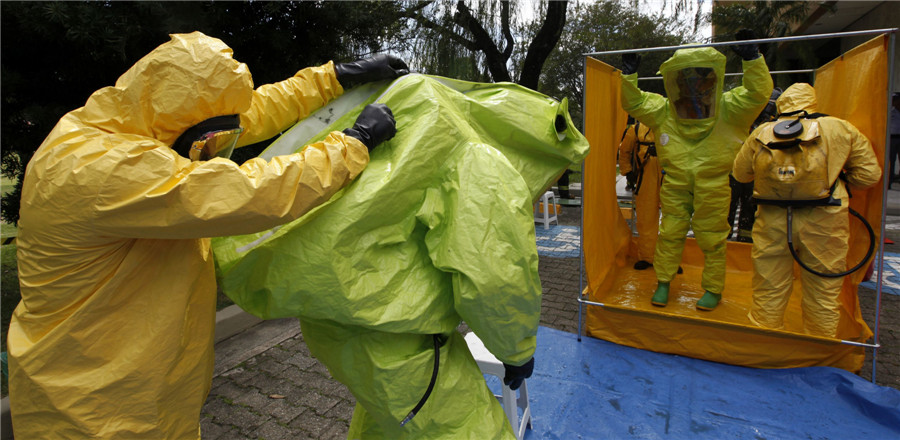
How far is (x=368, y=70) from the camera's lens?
5.40ft

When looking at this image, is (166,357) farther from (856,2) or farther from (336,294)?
(856,2)

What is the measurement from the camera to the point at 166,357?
1222 millimetres

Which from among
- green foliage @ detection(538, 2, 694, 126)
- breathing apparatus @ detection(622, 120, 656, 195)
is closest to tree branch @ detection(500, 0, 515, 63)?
breathing apparatus @ detection(622, 120, 656, 195)

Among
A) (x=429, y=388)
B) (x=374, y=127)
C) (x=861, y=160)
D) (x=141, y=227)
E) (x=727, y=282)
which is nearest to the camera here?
(x=141, y=227)

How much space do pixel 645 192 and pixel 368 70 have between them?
387 cm

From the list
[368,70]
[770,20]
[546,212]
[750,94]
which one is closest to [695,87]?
[750,94]

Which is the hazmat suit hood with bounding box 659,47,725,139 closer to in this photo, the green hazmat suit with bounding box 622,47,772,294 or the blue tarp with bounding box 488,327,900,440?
the green hazmat suit with bounding box 622,47,772,294

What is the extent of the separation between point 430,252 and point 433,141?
1.03 feet

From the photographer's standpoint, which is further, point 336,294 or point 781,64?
point 781,64

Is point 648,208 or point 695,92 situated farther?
point 648,208

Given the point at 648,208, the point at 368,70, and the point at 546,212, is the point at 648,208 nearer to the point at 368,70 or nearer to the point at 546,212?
the point at 546,212

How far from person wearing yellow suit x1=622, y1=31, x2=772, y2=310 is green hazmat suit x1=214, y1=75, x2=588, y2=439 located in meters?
2.54

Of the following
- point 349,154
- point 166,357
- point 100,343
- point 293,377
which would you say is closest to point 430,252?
point 349,154

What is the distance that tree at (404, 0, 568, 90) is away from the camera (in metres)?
6.87
